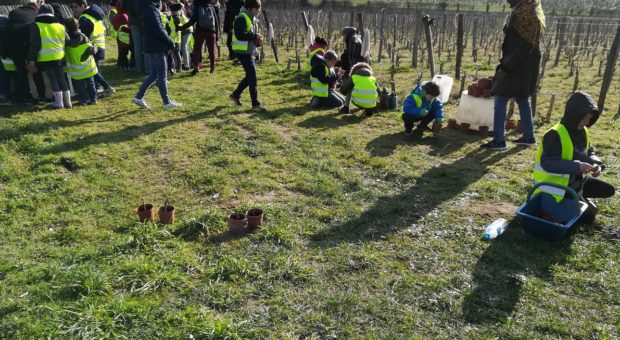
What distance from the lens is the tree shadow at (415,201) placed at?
4496 millimetres

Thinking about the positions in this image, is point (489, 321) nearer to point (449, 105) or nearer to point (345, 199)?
point (345, 199)

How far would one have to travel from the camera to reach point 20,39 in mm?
7500

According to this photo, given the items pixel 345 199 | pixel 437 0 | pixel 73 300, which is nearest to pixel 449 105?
pixel 345 199

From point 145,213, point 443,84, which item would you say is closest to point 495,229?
point 145,213

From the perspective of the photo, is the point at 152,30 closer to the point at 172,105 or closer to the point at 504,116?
the point at 172,105

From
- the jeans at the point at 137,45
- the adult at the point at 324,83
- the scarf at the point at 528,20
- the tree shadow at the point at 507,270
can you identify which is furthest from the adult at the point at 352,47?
the tree shadow at the point at 507,270

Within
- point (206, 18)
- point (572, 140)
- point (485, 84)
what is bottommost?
point (572, 140)

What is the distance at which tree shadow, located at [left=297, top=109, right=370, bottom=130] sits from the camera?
782 centimetres

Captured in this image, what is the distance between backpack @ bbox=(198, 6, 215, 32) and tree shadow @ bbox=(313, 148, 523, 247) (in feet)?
21.3

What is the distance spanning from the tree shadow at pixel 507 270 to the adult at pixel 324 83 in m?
4.82

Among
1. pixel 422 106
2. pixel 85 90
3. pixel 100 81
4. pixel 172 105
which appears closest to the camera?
pixel 422 106

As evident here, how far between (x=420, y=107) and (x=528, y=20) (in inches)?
74.2

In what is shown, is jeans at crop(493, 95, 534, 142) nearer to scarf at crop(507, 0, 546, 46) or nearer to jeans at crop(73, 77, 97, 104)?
scarf at crop(507, 0, 546, 46)

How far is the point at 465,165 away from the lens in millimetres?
6211
